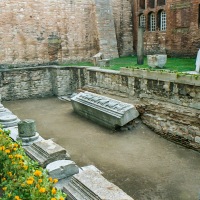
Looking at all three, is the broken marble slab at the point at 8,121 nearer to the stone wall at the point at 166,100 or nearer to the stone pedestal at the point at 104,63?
the stone wall at the point at 166,100

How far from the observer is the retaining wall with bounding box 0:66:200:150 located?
24.1 feet

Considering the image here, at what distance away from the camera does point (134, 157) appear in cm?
675

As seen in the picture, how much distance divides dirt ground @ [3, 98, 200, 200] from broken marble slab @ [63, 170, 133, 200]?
1.71 metres

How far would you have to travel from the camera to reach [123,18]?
641 inches

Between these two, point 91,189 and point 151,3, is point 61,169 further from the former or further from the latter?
point 151,3

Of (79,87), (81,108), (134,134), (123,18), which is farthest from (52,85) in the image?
(134,134)

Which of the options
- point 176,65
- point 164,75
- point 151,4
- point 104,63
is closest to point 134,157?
point 164,75

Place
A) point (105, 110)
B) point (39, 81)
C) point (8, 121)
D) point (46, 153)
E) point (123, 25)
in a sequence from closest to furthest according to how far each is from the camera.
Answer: point (46, 153) → point (8, 121) → point (105, 110) → point (39, 81) → point (123, 25)

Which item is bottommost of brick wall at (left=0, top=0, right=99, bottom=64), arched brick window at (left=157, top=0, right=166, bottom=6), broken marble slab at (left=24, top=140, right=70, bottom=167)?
broken marble slab at (left=24, top=140, right=70, bottom=167)

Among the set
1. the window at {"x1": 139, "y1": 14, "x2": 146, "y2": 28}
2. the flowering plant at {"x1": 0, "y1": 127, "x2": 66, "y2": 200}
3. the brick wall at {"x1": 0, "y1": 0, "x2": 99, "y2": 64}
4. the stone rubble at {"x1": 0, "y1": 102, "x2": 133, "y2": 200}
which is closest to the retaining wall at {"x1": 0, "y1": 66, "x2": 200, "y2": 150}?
the brick wall at {"x1": 0, "y1": 0, "x2": 99, "y2": 64}

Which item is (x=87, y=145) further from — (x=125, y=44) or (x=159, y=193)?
(x=125, y=44)

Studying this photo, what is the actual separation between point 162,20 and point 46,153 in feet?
39.4

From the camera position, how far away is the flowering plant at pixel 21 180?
9.40ft

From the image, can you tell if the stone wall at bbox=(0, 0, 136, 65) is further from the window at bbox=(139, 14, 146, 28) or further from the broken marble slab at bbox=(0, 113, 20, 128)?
the broken marble slab at bbox=(0, 113, 20, 128)
